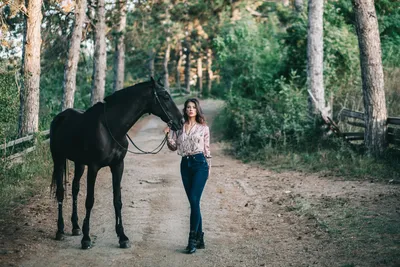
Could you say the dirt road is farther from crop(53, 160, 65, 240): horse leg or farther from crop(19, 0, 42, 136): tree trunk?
crop(19, 0, 42, 136): tree trunk

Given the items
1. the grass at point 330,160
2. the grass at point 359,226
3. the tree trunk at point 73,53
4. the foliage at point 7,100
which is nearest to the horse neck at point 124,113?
the grass at point 359,226

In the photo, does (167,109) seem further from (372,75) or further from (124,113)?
(372,75)

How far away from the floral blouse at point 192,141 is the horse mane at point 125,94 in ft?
2.48

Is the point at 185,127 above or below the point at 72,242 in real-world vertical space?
above

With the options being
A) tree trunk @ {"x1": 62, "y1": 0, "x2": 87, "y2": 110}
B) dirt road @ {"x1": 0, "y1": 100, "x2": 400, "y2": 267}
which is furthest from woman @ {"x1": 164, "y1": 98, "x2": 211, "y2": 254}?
tree trunk @ {"x1": 62, "y1": 0, "x2": 87, "y2": 110}

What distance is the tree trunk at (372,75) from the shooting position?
39.9ft

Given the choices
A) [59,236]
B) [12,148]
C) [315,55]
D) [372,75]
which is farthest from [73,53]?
[59,236]

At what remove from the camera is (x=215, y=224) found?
26.1 feet

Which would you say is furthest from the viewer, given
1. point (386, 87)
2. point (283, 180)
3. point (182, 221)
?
point (386, 87)

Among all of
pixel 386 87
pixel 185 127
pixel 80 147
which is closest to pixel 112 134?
pixel 80 147

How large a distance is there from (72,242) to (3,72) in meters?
4.52

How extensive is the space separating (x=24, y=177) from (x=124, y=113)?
190 inches

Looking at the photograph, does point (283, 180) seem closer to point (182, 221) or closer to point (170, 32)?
point (182, 221)

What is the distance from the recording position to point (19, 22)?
1758 centimetres
